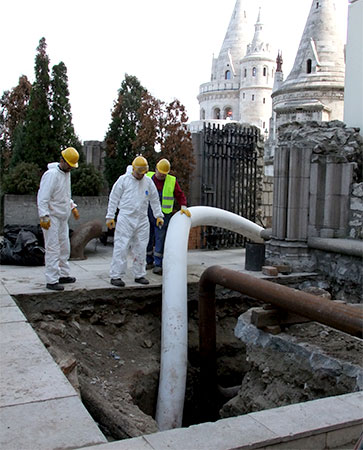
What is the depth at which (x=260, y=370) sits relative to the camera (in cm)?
534

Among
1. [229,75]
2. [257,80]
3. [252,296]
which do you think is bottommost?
[252,296]

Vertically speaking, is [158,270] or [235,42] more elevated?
[235,42]

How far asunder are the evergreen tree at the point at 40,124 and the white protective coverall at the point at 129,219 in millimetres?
4531

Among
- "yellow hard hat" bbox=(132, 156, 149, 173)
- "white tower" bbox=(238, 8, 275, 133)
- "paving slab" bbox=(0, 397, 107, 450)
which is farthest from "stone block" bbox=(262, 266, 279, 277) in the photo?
"white tower" bbox=(238, 8, 275, 133)

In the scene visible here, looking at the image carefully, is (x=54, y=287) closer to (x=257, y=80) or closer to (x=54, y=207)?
(x=54, y=207)

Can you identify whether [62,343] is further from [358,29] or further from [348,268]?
[358,29]

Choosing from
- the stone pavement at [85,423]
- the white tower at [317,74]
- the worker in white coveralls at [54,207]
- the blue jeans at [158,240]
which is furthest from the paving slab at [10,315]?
the white tower at [317,74]

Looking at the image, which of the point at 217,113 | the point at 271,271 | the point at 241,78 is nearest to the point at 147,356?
the point at 271,271

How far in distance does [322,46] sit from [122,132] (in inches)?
833

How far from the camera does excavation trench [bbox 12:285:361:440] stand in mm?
4328

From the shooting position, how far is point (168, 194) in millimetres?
7406

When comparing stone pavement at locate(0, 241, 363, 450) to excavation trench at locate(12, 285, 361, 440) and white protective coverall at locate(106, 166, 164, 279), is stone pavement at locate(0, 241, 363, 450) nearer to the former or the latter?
excavation trench at locate(12, 285, 361, 440)

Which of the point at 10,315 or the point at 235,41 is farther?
the point at 235,41

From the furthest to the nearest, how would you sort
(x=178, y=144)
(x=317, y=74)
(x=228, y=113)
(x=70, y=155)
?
(x=228, y=113) < (x=317, y=74) < (x=178, y=144) < (x=70, y=155)
